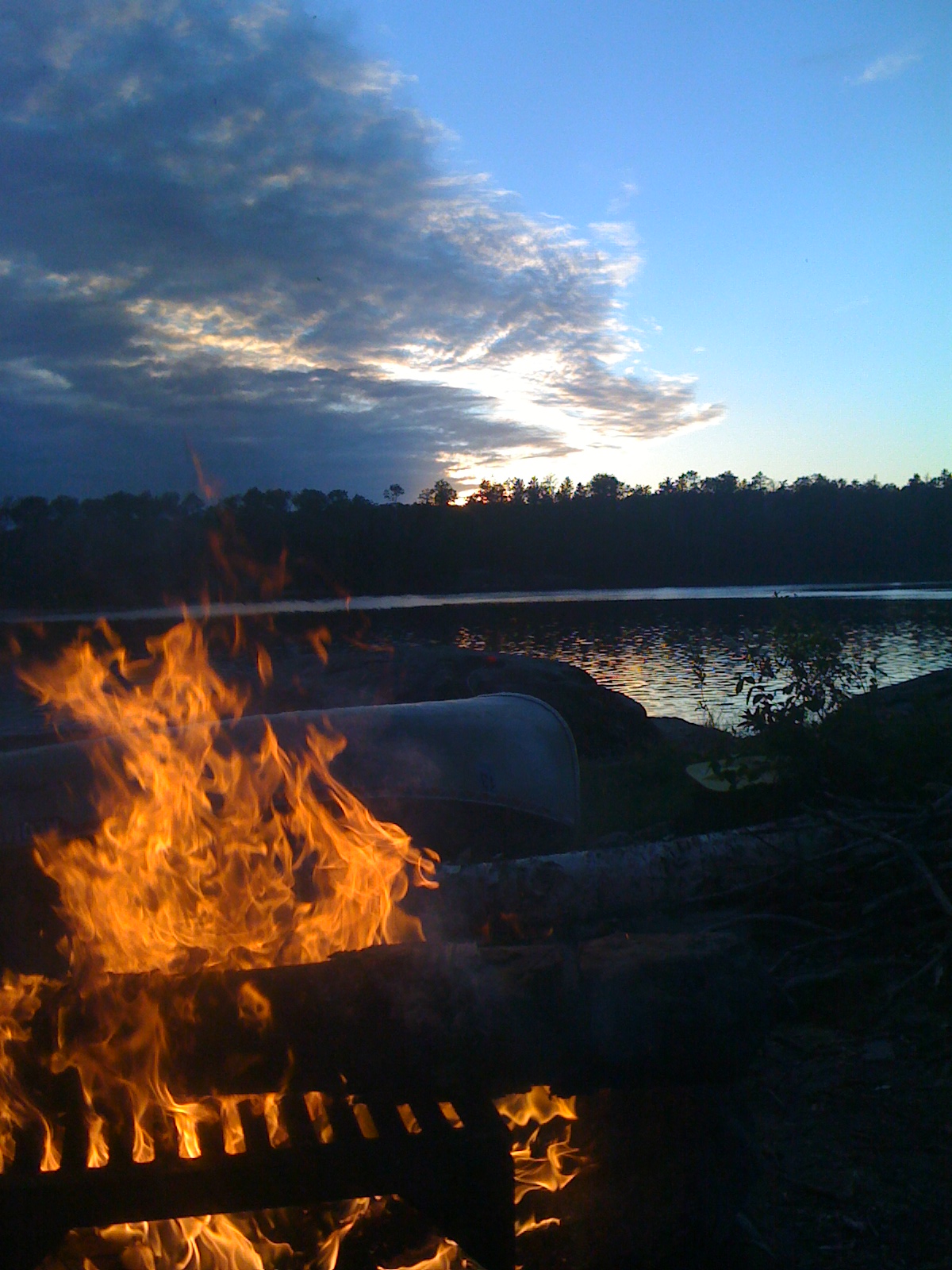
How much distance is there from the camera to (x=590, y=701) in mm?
15469

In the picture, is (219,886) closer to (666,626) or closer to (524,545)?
(666,626)

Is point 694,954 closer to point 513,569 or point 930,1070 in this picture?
point 930,1070

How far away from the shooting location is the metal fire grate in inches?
94.2

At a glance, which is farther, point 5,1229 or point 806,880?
point 806,880

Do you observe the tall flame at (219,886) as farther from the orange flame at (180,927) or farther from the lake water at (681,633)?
the lake water at (681,633)

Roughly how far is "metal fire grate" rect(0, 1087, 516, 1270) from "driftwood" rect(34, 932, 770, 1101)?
0.12 metres

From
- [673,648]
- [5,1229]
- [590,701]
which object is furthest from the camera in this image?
[673,648]

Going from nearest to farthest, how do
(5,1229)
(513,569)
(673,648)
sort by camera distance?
1. (5,1229)
2. (673,648)
3. (513,569)

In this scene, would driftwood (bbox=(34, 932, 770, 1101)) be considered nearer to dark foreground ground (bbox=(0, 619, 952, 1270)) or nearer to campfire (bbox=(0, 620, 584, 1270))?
campfire (bbox=(0, 620, 584, 1270))

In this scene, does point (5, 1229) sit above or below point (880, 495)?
below

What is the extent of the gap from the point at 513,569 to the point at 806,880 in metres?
83.9

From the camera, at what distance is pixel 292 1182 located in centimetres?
239

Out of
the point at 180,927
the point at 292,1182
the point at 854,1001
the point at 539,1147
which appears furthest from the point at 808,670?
the point at 292,1182

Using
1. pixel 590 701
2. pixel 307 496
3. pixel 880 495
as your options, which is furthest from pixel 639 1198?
pixel 880 495
